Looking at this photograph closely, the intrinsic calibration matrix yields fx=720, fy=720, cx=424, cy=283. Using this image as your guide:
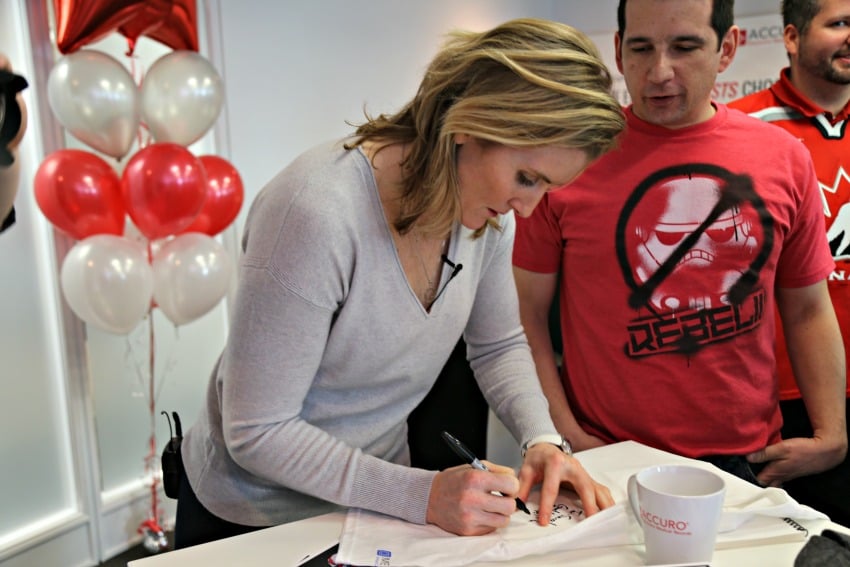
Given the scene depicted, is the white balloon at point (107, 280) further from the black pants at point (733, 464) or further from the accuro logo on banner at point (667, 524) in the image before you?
the accuro logo on banner at point (667, 524)

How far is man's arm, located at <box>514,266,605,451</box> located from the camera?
148 cm

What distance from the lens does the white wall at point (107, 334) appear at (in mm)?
2404

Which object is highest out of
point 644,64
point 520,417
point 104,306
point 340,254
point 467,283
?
point 644,64

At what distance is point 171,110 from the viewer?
2.25 m

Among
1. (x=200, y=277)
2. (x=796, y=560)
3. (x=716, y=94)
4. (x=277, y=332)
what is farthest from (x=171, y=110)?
(x=716, y=94)

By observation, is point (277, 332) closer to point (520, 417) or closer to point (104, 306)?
point (520, 417)

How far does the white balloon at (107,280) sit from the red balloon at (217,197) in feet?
0.92

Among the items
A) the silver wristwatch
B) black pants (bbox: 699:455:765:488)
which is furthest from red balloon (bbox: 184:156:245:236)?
black pants (bbox: 699:455:765:488)

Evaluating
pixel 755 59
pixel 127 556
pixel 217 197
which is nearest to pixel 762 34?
pixel 755 59

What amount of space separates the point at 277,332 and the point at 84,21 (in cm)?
159

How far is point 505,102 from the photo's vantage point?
0.96 metres

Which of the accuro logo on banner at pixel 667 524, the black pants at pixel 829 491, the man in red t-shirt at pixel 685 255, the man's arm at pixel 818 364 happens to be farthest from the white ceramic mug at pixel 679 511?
the black pants at pixel 829 491

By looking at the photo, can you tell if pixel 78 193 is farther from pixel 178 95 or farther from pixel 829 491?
pixel 829 491

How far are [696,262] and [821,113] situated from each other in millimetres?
792
